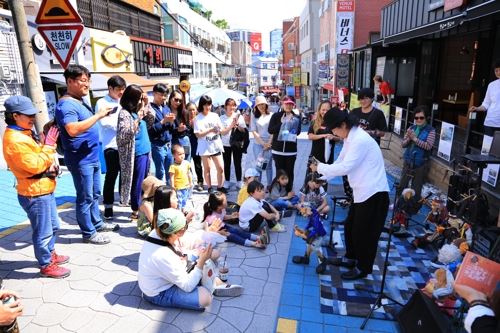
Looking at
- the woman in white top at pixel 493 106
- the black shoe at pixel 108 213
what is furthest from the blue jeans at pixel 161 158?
the woman in white top at pixel 493 106

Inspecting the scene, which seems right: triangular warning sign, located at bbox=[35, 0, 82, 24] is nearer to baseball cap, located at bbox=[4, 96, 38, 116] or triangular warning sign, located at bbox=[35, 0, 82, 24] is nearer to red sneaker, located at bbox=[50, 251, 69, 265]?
baseball cap, located at bbox=[4, 96, 38, 116]

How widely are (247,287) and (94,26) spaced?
13533 millimetres

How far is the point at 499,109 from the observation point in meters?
5.25

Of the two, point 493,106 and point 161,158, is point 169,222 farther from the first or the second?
point 493,106

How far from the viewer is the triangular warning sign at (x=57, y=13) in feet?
14.8

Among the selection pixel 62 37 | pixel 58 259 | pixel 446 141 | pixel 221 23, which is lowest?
pixel 58 259

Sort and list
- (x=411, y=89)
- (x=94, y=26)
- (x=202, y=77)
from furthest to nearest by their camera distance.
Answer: (x=202, y=77) → (x=94, y=26) → (x=411, y=89)

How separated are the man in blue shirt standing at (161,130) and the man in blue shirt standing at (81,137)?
1343 mm

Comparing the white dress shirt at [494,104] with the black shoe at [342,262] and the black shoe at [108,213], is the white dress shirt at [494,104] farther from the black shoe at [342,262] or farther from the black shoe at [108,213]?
the black shoe at [108,213]

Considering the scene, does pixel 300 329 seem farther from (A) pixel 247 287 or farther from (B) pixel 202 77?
(B) pixel 202 77

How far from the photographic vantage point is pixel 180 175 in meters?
5.15

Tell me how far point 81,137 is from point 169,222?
1.78m

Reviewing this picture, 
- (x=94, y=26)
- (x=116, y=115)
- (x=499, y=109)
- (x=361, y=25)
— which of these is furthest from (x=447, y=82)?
(x=94, y=26)

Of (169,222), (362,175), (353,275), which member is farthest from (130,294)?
(362,175)
